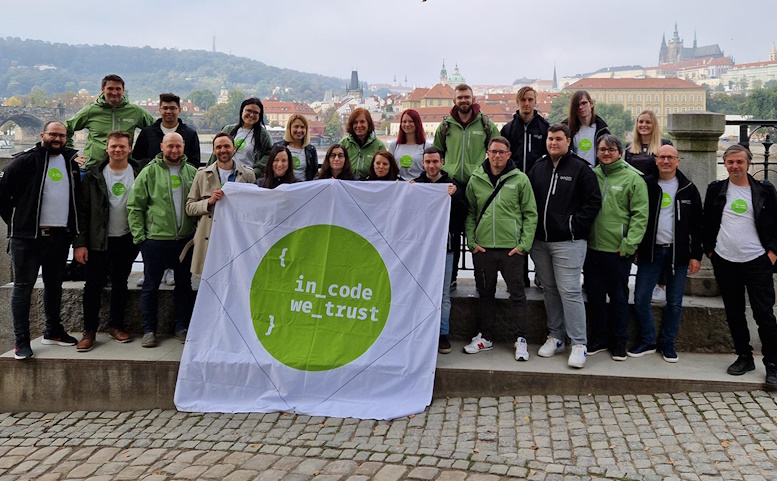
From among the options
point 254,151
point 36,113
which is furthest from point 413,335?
point 36,113

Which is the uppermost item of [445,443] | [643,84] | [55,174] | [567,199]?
[643,84]

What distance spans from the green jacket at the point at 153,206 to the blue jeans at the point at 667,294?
3.99 meters

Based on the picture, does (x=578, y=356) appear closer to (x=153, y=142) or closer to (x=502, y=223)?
(x=502, y=223)

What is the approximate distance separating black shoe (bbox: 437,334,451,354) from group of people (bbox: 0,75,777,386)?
2cm

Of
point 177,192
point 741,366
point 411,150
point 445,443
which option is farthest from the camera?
point 411,150

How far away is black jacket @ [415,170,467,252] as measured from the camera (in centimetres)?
593

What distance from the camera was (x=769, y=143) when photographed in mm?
6883

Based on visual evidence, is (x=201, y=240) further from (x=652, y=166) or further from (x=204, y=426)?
(x=652, y=166)

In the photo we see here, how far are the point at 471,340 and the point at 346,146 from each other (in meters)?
2.11

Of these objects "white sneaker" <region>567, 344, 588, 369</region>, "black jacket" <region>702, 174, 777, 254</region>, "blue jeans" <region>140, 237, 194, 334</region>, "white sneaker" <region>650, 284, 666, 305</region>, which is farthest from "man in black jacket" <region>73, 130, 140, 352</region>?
"black jacket" <region>702, 174, 777, 254</region>

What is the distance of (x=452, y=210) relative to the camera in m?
5.95

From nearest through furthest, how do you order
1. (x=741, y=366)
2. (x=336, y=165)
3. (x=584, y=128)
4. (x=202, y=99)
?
(x=741, y=366), (x=336, y=165), (x=584, y=128), (x=202, y=99)

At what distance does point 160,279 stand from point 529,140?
11.7 ft

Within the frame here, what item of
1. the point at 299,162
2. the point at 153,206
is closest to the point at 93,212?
the point at 153,206
